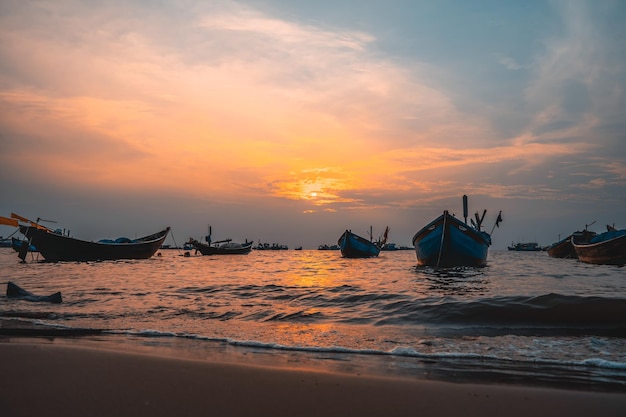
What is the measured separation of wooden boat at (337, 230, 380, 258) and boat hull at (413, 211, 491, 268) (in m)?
29.4

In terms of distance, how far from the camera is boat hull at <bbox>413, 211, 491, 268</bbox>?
26362 mm

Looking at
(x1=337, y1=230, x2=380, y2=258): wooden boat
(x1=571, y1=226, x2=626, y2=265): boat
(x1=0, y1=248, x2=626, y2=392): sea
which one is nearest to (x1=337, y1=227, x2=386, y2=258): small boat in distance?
(x1=337, y1=230, x2=380, y2=258): wooden boat

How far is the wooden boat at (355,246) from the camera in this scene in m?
58.4

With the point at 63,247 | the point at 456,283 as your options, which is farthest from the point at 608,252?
the point at 63,247

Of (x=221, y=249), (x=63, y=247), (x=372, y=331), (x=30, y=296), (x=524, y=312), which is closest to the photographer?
(x=372, y=331)

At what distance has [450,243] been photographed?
26641 millimetres

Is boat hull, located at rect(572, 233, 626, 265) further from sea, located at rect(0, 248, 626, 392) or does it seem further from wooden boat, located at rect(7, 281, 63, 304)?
wooden boat, located at rect(7, 281, 63, 304)

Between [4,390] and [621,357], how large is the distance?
7.39 metres

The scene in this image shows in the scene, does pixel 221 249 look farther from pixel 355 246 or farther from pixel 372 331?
pixel 372 331

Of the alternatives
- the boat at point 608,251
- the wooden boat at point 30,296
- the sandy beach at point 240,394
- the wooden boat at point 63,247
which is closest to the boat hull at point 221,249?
the wooden boat at point 63,247

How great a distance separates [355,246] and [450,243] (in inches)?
1288

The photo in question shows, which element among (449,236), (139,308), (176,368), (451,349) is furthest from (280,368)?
(449,236)

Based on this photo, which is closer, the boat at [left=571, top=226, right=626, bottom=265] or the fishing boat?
the boat at [left=571, top=226, right=626, bottom=265]

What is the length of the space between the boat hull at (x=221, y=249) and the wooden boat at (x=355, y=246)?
24.6 meters
